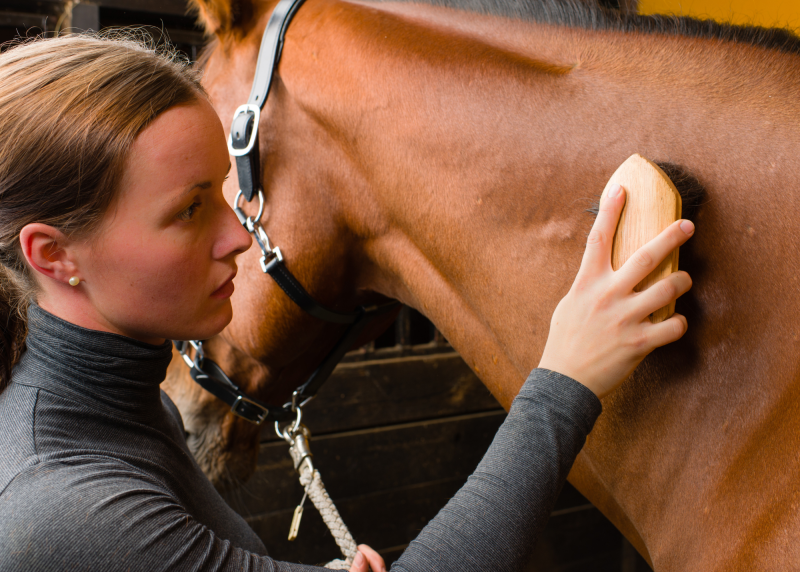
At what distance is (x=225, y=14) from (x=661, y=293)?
762 millimetres

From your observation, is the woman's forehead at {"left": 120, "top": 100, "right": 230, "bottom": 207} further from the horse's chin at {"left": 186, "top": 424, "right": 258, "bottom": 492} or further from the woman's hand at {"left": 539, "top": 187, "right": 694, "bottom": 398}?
the horse's chin at {"left": 186, "top": 424, "right": 258, "bottom": 492}

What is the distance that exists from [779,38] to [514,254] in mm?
307

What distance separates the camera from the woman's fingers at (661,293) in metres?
0.47

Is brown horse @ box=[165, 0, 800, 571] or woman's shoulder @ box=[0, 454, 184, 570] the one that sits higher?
brown horse @ box=[165, 0, 800, 571]

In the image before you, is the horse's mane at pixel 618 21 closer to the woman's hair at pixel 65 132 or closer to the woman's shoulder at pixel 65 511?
the woman's hair at pixel 65 132

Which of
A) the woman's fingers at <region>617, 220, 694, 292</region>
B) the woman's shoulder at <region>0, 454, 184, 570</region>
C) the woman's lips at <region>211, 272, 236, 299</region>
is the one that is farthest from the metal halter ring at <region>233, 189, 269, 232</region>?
the woman's fingers at <region>617, 220, 694, 292</region>

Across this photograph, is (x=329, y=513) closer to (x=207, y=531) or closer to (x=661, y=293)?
(x=207, y=531)

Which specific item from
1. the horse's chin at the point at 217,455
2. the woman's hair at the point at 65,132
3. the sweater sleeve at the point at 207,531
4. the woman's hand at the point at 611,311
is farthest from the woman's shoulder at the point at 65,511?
the horse's chin at the point at 217,455

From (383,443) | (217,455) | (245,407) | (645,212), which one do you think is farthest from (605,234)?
(383,443)

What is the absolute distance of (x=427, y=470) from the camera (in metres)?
2.29

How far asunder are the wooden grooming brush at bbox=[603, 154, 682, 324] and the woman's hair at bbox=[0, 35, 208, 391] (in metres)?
0.43

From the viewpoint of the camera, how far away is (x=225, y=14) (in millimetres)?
891

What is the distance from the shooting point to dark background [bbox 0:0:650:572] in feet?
6.73

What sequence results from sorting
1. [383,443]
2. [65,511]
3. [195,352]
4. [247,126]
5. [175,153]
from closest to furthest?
[65,511] → [175,153] → [247,126] → [195,352] → [383,443]
